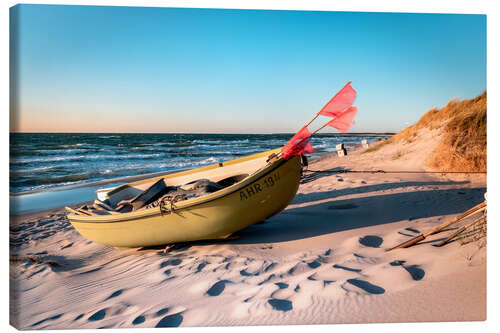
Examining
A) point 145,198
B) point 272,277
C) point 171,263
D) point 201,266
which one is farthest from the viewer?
point 145,198

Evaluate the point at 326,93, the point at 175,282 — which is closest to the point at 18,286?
the point at 175,282

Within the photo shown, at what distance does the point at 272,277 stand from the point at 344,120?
5.31ft

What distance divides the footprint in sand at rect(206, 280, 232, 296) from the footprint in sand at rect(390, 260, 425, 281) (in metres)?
1.42

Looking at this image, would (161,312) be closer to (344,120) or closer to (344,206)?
(344,120)

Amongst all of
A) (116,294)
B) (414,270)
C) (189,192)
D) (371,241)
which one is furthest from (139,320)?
(371,241)

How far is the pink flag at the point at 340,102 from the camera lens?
10.2ft

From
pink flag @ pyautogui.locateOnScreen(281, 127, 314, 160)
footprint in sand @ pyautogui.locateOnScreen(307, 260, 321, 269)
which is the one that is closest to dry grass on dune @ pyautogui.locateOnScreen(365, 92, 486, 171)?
pink flag @ pyautogui.locateOnScreen(281, 127, 314, 160)

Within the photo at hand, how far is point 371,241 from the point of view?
3.41m

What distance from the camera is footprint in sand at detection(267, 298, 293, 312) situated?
2.33 metres

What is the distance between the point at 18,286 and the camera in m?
2.85

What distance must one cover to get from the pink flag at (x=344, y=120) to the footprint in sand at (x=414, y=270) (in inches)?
50.6

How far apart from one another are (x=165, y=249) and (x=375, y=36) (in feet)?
11.7

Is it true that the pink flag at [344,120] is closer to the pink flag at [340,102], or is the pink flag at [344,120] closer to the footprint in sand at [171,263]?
the pink flag at [340,102]

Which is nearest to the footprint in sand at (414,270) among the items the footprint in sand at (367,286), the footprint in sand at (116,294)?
the footprint in sand at (367,286)
